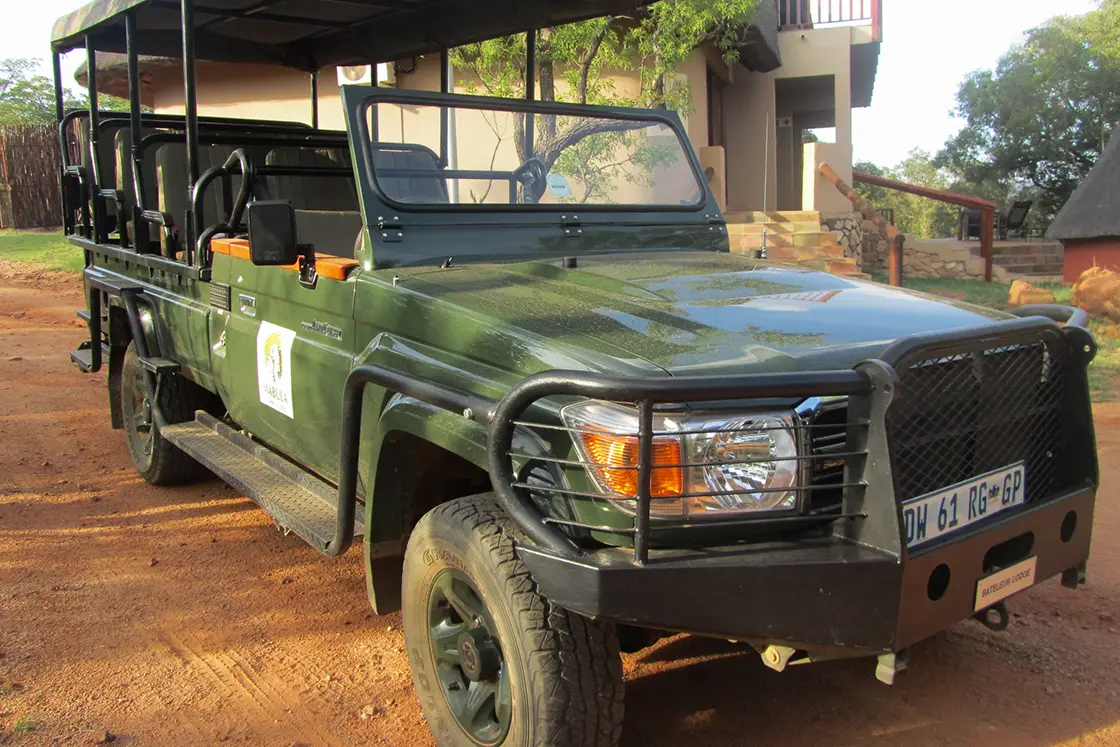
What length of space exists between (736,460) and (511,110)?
92.4 inches

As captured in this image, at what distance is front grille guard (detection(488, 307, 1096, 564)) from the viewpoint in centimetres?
201

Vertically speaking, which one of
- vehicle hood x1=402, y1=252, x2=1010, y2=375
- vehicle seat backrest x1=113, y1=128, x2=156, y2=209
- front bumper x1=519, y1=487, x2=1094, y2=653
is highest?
vehicle seat backrest x1=113, y1=128, x2=156, y2=209

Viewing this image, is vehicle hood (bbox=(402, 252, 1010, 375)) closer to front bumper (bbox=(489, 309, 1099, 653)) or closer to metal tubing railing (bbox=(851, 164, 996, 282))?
front bumper (bbox=(489, 309, 1099, 653))

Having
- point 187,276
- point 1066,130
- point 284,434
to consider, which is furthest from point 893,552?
point 1066,130

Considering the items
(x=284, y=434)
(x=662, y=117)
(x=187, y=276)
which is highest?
(x=662, y=117)

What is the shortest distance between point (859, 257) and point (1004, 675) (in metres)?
11.6

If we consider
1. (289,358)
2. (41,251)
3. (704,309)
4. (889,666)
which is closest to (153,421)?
(289,358)

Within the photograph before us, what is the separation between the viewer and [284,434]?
380 centimetres

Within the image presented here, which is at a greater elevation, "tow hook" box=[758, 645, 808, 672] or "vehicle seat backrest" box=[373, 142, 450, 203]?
"vehicle seat backrest" box=[373, 142, 450, 203]

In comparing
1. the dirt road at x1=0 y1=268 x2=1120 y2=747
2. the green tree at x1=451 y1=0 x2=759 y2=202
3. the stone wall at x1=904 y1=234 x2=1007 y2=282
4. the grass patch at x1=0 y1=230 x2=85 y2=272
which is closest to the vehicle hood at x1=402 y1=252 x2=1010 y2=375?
the dirt road at x1=0 y1=268 x2=1120 y2=747

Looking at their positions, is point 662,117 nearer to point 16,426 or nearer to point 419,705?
point 419,705

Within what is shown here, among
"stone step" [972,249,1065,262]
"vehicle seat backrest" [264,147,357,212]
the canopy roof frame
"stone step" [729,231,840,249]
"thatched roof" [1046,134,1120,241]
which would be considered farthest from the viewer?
"stone step" [972,249,1065,262]

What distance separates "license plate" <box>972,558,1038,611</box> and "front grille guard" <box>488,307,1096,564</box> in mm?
404

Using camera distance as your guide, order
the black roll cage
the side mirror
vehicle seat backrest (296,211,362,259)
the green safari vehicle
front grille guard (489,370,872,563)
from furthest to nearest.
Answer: vehicle seat backrest (296,211,362,259), the black roll cage, the side mirror, the green safari vehicle, front grille guard (489,370,872,563)
